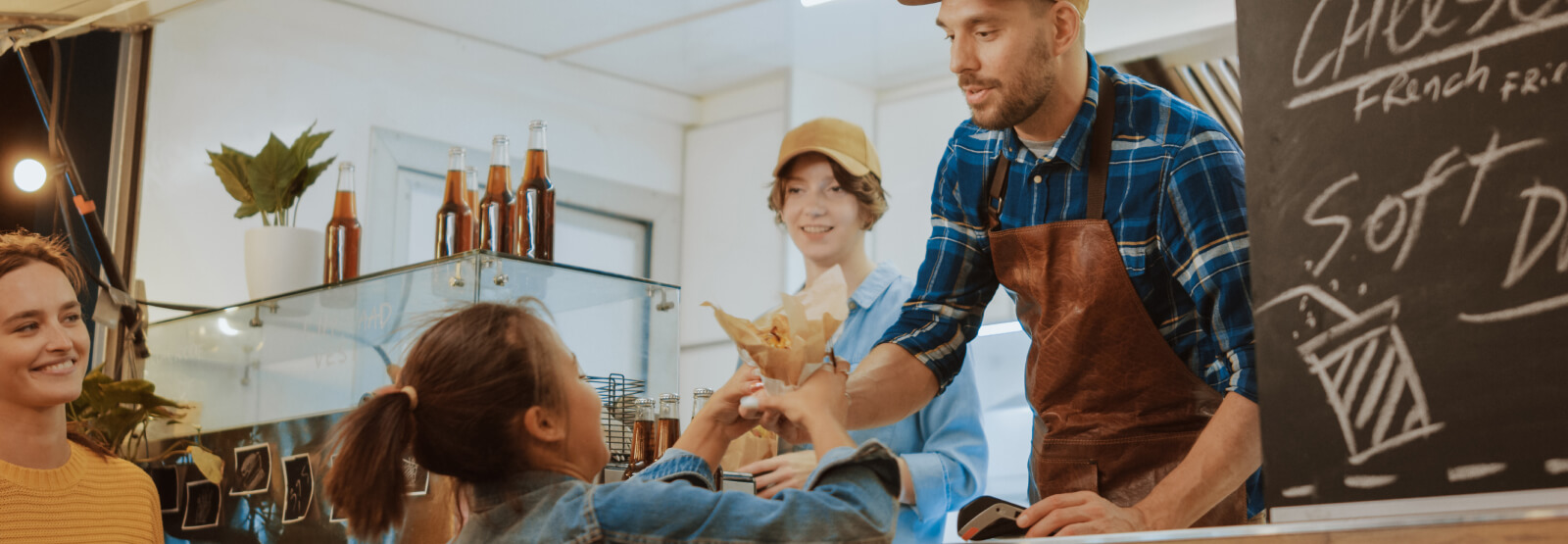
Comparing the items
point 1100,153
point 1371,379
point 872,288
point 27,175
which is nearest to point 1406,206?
point 1371,379

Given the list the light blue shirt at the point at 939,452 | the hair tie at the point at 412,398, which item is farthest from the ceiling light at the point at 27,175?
the hair tie at the point at 412,398

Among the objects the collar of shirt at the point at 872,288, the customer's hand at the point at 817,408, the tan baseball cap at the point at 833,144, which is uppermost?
the tan baseball cap at the point at 833,144

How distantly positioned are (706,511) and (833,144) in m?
1.54

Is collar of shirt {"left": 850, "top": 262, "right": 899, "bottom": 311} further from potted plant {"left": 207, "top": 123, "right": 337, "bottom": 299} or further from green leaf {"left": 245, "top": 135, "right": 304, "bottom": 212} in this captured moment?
green leaf {"left": 245, "top": 135, "right": 304, "bottom": 212}

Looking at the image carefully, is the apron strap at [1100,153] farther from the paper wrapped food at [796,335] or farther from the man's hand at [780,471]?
the man's hand at [780,471]

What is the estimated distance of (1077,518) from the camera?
1407mm

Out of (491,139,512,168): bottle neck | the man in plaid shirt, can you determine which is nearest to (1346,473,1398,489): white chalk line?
the man in plaid shirt

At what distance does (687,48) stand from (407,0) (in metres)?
0.88

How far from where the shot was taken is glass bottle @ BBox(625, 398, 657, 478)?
1.81m

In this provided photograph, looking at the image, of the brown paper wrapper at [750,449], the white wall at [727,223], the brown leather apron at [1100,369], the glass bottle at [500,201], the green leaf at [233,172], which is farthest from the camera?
the white wall at [727,223]

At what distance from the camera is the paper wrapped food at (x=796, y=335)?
1441 mm

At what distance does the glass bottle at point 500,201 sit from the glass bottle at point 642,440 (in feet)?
1.54

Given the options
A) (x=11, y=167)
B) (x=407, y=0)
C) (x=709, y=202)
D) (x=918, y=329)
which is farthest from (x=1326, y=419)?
(x=709, y=202)

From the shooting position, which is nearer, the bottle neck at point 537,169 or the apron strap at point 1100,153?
the apron strap at point 1100,153
